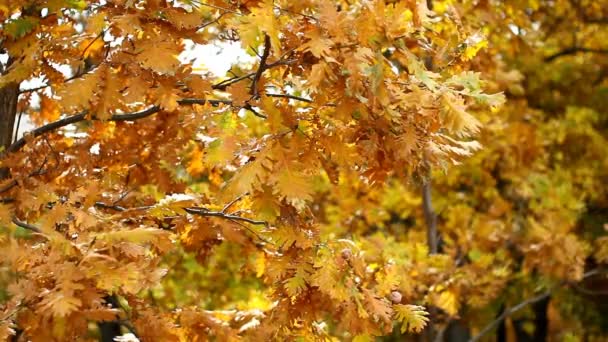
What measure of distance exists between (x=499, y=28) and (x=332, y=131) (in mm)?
3776

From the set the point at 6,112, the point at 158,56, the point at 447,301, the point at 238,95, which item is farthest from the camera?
the point at 447,301

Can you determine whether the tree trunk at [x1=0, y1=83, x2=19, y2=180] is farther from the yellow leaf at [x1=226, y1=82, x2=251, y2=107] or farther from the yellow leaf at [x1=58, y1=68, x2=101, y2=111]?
the yellow leaf at [x1=226, y1=82, x2=251, y2=107]

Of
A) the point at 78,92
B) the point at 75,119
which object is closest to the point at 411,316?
the point at 78,92

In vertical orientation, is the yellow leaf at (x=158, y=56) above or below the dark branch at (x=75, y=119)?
below

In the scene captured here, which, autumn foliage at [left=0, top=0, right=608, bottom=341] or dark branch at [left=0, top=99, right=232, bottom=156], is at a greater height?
dark branch at [left=0, top=99, right=232, bottom=156]

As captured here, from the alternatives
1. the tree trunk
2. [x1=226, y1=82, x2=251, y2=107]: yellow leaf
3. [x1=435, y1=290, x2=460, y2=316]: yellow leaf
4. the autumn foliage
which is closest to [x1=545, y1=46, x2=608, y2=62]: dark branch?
the autumn foliage

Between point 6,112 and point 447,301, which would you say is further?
point 447,301

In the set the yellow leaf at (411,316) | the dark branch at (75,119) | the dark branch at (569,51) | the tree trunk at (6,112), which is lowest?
the yellow leaf at (411,316)

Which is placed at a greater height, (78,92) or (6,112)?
(6,112)

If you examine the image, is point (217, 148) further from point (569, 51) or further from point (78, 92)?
point (569, 51)

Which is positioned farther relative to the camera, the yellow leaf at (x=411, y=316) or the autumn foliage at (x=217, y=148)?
the yellow leaf at (x=411, y=316)

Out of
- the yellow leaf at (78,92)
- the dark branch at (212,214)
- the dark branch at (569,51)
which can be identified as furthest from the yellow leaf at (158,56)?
the dark branch at (569,51)

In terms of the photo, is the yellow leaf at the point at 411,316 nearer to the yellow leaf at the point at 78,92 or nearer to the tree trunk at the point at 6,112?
the yellow leaf at the point at 78,92

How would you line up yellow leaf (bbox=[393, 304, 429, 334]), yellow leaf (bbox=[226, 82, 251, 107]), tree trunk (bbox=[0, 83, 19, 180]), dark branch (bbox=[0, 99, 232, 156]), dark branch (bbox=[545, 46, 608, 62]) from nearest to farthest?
yellow leaf (bbox=[226, 82, 251, 107])
yellow leaf (bbox=[393, 304, 429, 334])
dark branch (bbox=[0, 99, 232, 156])
tree trunk (bbox=[0, 83, 19, 180])
dark branch (bbox=[545, 46, 608, 62])
